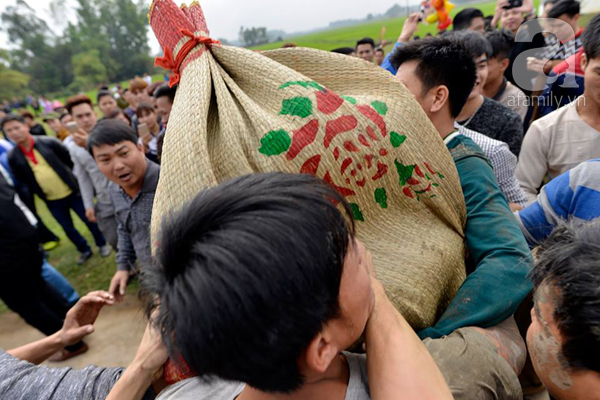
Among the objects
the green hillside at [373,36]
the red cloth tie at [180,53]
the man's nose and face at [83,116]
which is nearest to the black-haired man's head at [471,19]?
the green hillside at [373,36]

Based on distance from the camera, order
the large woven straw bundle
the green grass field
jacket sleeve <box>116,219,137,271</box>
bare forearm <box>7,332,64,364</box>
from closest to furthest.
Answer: the large woven straw bundle → bare forearm <box>7,332,64,364</box> → jacket sleeve <box>116,219,137,271</box> → the green grass field

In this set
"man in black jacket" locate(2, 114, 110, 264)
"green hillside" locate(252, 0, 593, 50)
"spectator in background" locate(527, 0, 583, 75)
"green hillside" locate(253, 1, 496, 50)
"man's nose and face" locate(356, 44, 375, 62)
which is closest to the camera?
"spectator in background" locate(527, 0, 583, 75)

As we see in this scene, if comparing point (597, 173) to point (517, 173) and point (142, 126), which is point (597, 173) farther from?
point (142, 126)

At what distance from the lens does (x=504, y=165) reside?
184 centimetres

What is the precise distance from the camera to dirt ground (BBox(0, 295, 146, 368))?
126 inches

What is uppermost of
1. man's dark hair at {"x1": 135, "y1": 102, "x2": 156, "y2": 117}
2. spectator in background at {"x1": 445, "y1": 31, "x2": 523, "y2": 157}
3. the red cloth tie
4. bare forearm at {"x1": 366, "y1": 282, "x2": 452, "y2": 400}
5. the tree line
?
the tree line

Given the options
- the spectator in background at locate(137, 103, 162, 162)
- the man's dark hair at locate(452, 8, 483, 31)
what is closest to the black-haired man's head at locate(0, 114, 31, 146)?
the spectator in background at locate(137, 103, 162, 162)

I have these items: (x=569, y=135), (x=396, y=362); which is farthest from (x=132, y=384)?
(x=569, y=135)

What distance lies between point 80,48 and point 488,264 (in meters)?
65.7

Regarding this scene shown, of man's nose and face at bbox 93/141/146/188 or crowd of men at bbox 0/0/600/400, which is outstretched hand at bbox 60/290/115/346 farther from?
man's nose and face at bbox 93/141/146/188

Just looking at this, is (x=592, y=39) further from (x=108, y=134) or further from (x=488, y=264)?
(x=108, y=134)

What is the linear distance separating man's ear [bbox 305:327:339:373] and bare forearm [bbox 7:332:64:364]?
5.35 ft

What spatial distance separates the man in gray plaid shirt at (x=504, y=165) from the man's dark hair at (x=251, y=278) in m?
1.49

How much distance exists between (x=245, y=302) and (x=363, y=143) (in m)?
0.63
